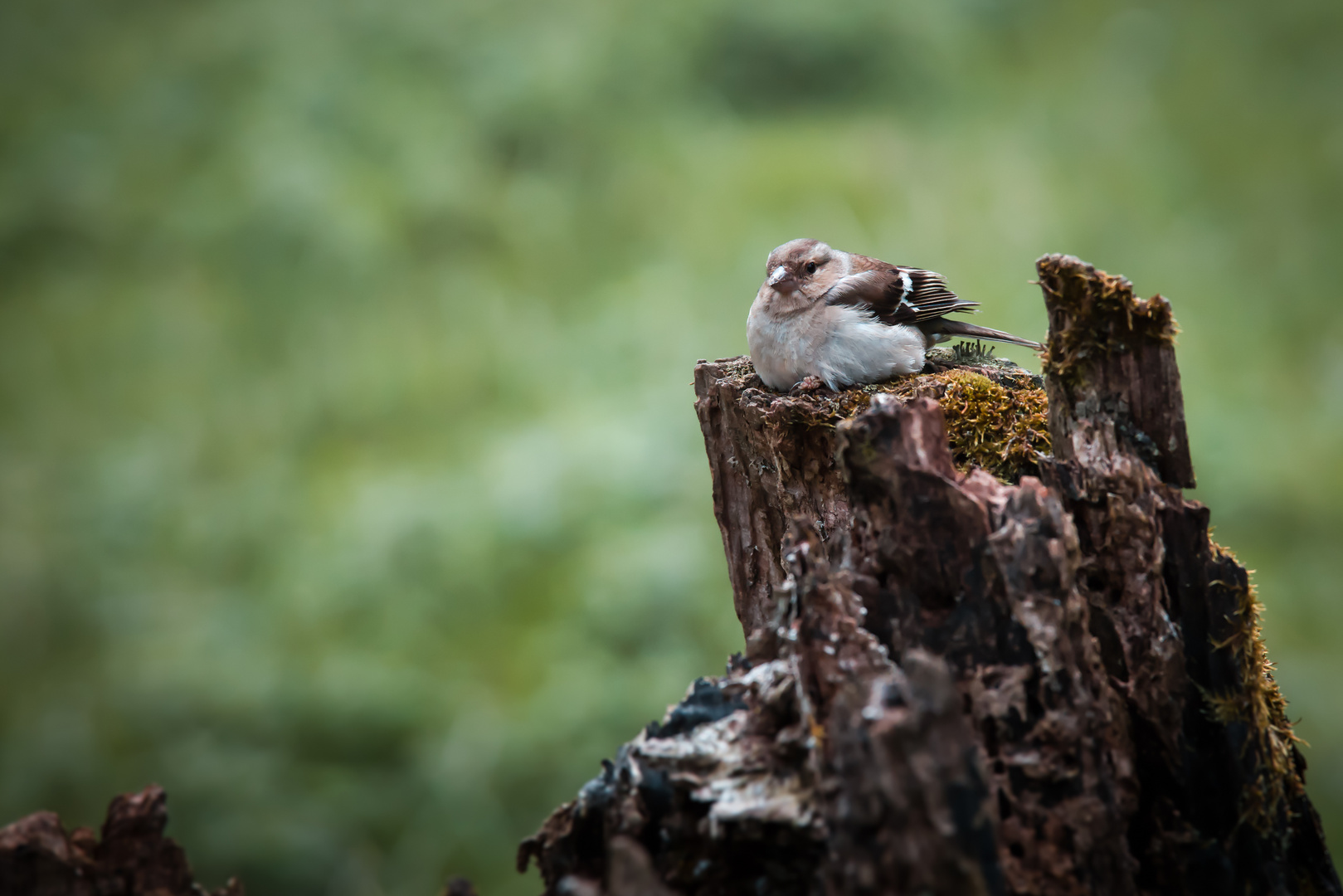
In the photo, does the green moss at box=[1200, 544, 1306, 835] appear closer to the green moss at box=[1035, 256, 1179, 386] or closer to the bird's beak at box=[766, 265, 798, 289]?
the green moss at box=[1035, 256, 1179, 386]

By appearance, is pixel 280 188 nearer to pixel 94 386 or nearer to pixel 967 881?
pixel 94 386

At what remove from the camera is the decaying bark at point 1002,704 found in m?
1.42

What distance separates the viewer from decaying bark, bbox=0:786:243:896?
5.57ft

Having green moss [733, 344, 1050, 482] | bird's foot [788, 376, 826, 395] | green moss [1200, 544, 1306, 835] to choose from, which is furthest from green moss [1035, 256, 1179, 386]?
bird's foot [788, 376, 826, 395]

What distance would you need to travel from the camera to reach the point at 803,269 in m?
3.57

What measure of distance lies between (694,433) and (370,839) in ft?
10.5

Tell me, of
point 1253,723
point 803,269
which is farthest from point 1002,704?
point 803,269

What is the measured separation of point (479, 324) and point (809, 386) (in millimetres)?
3893

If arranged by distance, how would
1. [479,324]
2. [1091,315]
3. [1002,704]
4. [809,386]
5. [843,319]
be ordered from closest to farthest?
[1002,704], [1091,315], [809,386], [843,319], [479,324]

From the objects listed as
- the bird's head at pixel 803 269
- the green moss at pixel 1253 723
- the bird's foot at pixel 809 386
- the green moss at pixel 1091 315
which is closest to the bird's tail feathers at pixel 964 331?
the bird's head at pixel 803 269

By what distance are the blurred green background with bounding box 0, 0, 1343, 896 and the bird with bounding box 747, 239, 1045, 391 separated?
2438 mm

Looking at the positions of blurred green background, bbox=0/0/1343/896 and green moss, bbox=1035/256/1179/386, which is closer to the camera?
green moss, bbox=1035/256/1179/386

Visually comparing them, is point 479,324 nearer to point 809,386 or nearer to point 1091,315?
point 809,386

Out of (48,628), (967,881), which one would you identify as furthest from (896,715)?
(48,628)
